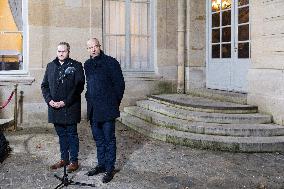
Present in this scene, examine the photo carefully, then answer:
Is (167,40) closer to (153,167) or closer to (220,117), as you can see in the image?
(220,117)

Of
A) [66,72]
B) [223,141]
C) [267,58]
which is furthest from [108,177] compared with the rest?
[267,58]

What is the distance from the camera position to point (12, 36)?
29.0ft

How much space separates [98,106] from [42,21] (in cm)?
474

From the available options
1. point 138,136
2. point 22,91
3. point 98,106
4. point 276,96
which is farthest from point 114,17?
point 98,106

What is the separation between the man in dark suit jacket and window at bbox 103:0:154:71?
16.1ft

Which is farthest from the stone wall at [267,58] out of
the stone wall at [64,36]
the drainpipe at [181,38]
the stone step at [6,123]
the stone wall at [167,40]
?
the stone step at [6,123]

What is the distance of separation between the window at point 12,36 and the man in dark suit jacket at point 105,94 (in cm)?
461

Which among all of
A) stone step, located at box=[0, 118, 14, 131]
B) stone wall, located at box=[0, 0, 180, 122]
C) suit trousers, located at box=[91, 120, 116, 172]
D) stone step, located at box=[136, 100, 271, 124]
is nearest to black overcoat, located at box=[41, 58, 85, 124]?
suit trousers, located at box=[91, 120, 116, 172]

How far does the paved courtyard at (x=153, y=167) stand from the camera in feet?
15.2

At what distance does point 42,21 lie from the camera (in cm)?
871

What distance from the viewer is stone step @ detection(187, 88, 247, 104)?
8234 millimetres

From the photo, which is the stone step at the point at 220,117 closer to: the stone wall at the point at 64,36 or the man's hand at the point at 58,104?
the stone wall at the point at 64,36

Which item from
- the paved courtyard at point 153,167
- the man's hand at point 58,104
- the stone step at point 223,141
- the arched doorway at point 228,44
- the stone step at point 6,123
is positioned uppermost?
the arched doorway at point 228,44

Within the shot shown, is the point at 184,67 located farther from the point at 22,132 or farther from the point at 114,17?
the point at 22,132
